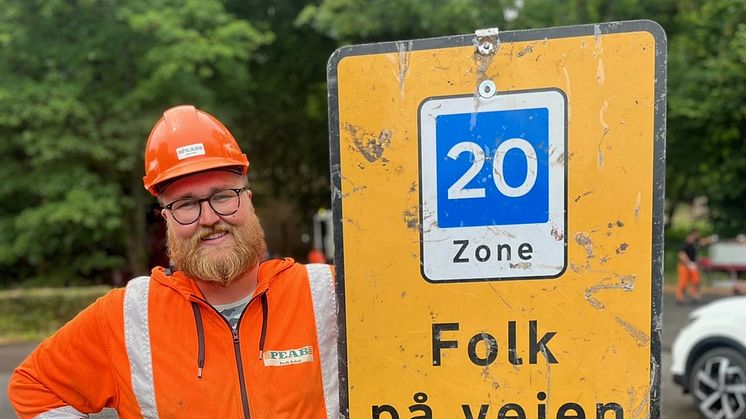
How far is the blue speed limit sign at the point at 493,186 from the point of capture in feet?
4.53

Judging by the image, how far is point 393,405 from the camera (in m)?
1.45

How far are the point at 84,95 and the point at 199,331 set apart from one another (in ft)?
33.3

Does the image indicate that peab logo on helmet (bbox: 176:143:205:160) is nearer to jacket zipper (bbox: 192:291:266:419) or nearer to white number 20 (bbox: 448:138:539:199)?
jacket zipper (bbox: 192:291:266:419)

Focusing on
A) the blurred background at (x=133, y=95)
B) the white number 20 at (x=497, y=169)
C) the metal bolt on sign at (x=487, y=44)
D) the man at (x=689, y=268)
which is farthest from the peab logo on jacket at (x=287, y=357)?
the man at (x=689, y=268)

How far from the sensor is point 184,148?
1.74m

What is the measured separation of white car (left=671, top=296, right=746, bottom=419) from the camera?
479 centimetres

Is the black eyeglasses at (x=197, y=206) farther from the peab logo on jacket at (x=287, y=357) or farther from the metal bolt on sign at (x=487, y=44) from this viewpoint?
the metal bolt on sign at (x=487, y=44)

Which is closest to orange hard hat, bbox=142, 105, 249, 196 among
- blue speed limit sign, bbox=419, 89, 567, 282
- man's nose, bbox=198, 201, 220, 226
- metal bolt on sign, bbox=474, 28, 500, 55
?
man's nose, bbox=198, 201, 220, 226

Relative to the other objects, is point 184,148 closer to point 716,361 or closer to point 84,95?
point 716,361

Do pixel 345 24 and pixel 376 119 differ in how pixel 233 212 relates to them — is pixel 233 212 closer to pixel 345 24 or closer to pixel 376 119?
pixel 376 119

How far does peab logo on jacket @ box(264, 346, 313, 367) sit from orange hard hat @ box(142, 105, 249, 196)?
57 cm

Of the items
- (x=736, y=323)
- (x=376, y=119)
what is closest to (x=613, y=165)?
(x=376, y=119)

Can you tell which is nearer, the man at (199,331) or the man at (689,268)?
the man at (199,331)

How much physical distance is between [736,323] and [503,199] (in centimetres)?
442
